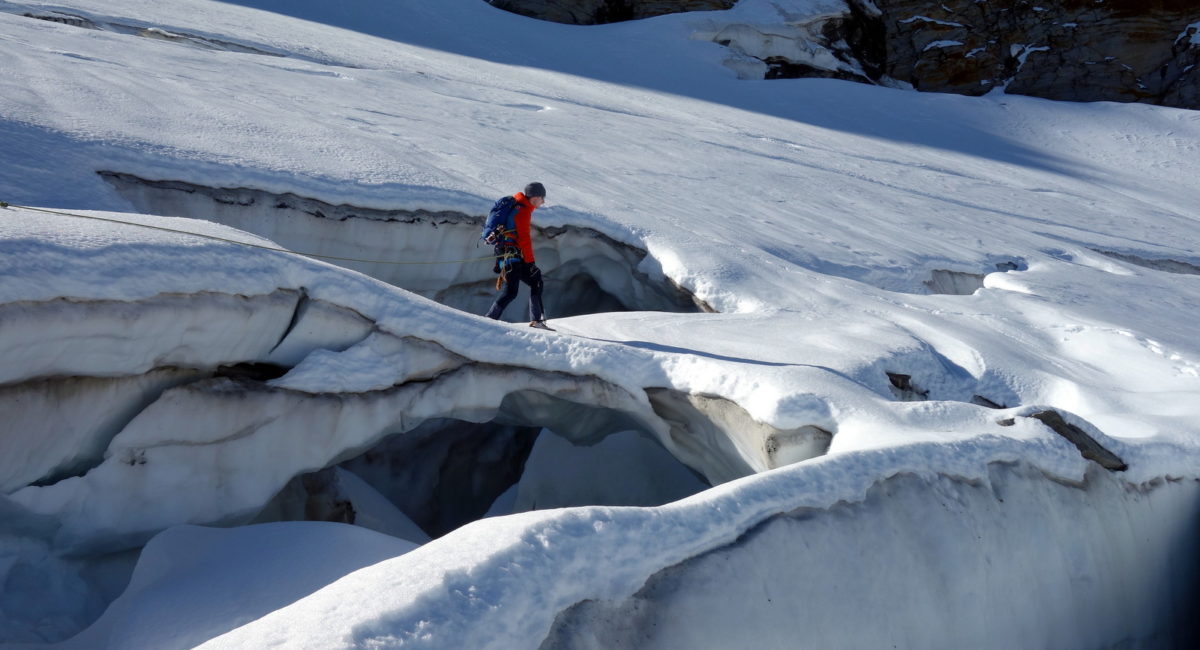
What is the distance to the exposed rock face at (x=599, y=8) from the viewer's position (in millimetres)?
16859

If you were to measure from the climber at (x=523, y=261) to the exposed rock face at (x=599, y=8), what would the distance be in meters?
12.9

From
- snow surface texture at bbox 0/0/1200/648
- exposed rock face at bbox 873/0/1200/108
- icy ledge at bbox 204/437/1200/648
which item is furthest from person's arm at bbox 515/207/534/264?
exposed rock face at bbox 873/0/1200/108

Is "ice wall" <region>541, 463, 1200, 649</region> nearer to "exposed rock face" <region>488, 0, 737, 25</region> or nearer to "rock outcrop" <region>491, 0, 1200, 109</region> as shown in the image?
"rock outcrop" <region>491, 0, 1200, 109</region>

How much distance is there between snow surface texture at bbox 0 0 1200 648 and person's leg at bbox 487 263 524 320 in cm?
36

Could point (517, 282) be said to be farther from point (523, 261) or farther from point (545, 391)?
point (545, 391)

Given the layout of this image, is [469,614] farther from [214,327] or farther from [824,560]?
[214,327]

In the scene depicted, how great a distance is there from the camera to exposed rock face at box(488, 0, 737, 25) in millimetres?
16859

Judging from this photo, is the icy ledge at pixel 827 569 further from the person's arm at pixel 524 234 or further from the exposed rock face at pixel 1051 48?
the exposed rock face at pixel 1051 48

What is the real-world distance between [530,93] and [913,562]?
8417 millimetres

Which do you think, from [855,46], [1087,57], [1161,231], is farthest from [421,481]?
[1087,57]

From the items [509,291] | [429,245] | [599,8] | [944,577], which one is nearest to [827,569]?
[944,577]

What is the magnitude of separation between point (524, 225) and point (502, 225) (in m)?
Result: 0.12

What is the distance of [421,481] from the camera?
17.2ft

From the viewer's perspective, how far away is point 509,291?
5012 millimetres
